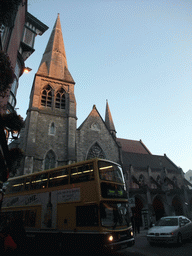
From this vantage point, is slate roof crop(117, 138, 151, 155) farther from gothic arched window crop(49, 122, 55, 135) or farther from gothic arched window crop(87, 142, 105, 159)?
gothic arched window crop(49, 122, 55, 135)

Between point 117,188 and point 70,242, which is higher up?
point 117,188

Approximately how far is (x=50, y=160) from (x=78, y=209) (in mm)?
12631

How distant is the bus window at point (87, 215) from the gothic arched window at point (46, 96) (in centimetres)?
1710

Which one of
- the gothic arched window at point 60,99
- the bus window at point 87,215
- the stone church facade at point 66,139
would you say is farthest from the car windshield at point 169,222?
the gothic arched window at point 60,99

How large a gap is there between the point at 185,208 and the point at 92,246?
25.3 metres

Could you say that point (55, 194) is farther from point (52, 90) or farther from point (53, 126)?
point (52, 90)

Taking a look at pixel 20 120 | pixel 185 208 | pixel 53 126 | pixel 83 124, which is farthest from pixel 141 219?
pixel 20 120

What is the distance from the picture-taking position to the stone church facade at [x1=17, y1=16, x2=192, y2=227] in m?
19.6

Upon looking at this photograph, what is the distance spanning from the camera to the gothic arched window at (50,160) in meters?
19.1

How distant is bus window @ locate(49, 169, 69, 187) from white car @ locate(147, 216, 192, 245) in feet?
16.8

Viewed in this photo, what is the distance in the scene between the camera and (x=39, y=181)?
30.6 feet

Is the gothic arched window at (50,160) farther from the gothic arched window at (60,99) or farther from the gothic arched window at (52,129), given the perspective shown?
the gothic arched window at (60,99)

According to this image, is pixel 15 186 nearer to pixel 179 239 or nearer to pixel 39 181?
pixel 39 181

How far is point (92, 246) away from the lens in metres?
6.79
